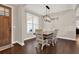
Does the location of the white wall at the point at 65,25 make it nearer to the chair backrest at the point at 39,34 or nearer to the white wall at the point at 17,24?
the chair backrest at the point at 39,34

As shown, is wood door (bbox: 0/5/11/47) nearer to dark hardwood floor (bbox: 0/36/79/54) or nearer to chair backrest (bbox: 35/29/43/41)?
dark hardwood floor (bbox: 0/36/79/54)

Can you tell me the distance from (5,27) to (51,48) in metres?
1.56

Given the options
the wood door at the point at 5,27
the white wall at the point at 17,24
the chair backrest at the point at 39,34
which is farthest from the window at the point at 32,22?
the wood door at the point at 5,27

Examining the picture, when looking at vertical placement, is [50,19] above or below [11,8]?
below

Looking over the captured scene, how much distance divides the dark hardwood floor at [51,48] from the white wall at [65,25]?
22 cm

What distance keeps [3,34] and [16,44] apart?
1.61 feet

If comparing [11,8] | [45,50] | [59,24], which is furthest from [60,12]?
[11,8]

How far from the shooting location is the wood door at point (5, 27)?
3.18m

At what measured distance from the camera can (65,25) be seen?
3357 millimetres

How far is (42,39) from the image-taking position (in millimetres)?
3398
